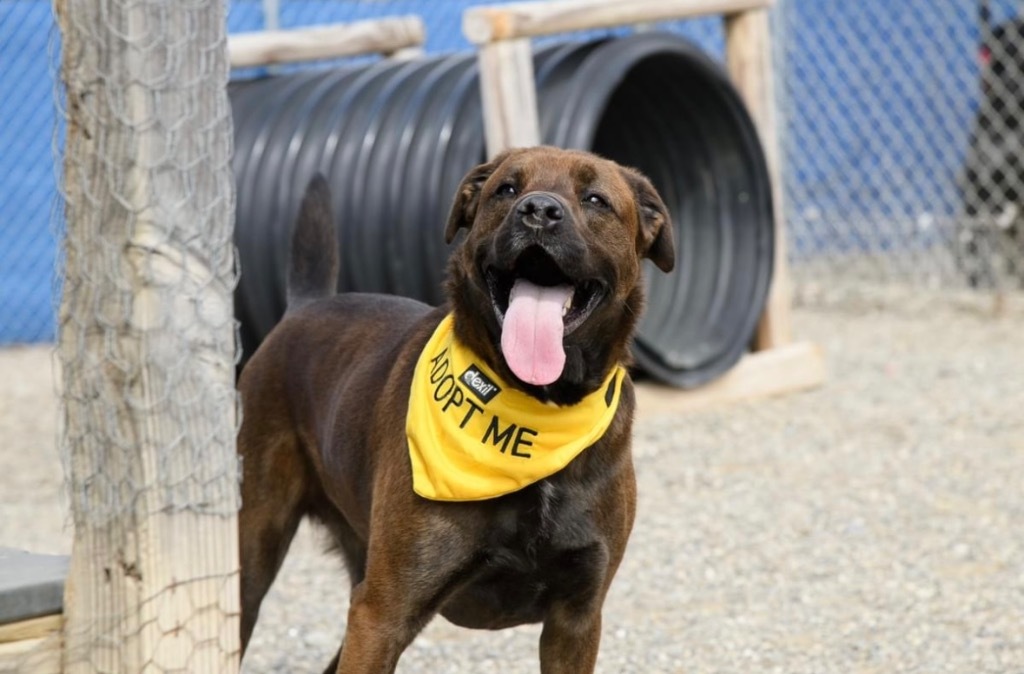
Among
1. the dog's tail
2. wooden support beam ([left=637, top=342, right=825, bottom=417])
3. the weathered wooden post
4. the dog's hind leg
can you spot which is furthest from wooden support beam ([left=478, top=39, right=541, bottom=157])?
the weathered wooden post

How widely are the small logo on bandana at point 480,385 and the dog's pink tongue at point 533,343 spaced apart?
16cm

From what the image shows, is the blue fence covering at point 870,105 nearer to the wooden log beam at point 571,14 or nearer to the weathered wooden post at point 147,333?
the wooden log beam at point 571,14

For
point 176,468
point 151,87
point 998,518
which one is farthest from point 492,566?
point 998,518

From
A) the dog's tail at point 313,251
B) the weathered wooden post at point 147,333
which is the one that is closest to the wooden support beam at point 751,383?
the dog's tail at point 313,251

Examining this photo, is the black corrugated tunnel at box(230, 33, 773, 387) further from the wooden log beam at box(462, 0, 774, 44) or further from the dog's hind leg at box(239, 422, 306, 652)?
the dog's hind leg at box(239, 422, 306, 652)

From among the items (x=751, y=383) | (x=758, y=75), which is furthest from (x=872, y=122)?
(x=751, y=383)

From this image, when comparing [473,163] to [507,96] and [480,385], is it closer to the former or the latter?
[507,96]

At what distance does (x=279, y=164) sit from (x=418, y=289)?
114 centimetres

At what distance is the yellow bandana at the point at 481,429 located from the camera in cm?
317

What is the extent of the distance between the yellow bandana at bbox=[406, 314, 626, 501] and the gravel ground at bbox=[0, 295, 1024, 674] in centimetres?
103

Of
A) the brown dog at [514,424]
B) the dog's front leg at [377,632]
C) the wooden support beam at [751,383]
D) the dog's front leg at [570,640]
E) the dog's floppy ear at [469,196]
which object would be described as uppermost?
the dog's floppy ear at [469,196]

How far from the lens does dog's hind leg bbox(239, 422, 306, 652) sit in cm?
392

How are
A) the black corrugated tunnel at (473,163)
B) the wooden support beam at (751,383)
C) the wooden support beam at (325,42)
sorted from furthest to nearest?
the wooden support beam at (325,42), the wooden support beam at (751,383), the black corrugated tunnel at (473,163)

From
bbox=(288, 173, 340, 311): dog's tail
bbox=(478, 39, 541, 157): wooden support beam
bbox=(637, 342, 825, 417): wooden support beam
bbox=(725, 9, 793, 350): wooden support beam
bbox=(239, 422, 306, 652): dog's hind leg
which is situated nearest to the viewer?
bbox=(239, 422, 306, 652): dog's hind leg
